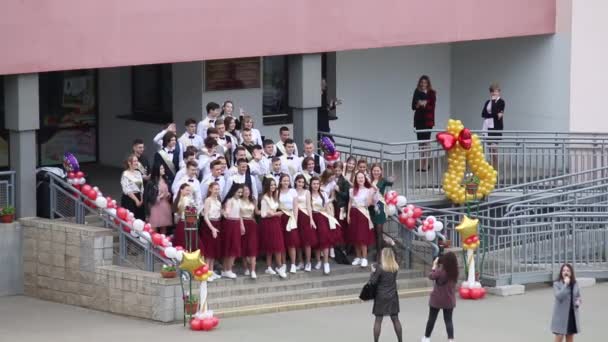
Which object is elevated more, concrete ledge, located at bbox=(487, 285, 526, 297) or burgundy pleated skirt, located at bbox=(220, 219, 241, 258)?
burgundy pleated skirt, located at bbox=(220, 219, 241, 258)

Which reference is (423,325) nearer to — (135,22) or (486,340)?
(486,340)

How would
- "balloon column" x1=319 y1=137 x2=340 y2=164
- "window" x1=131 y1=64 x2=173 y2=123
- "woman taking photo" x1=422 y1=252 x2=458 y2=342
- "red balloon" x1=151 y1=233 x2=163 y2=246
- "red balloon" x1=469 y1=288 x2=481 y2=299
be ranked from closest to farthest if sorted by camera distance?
"woman taking photo" x1=422 y1=252 x2=458 y2=342, "red balloon" x1=151 y1=233 x2=163 y2=246, "red balloon" x1=469 y1=288 x2=481 y2=299, "balloon column" x1=319 y1=137 x2=340 y2=164, "window" x1=131 y1=64 x2=173 y2=123

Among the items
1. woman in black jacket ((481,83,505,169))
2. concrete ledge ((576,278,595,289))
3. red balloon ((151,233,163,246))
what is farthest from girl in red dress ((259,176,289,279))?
woman in black jacket ((481,83,505,169))

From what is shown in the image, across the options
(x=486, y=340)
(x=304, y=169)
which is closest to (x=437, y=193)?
(x=304, y=169)

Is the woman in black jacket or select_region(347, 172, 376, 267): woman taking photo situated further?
the woman in black jacket

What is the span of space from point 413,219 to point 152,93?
21.6ft

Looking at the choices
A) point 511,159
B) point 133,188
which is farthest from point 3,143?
point 511,159

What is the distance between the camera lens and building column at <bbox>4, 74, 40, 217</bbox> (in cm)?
2592

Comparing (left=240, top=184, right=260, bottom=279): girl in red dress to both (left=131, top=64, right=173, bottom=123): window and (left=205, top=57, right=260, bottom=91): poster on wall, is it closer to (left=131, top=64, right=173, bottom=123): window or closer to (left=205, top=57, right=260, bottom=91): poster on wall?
(left=205, top=57, right=260, bottom=91): poster on wall

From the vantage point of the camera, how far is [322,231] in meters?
26.4

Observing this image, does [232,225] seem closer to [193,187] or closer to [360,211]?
[193,187]

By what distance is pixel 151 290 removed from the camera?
80.3ft

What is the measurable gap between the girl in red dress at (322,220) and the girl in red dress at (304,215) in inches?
4.9

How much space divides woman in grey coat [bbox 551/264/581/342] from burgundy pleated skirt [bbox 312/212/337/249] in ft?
17.0
